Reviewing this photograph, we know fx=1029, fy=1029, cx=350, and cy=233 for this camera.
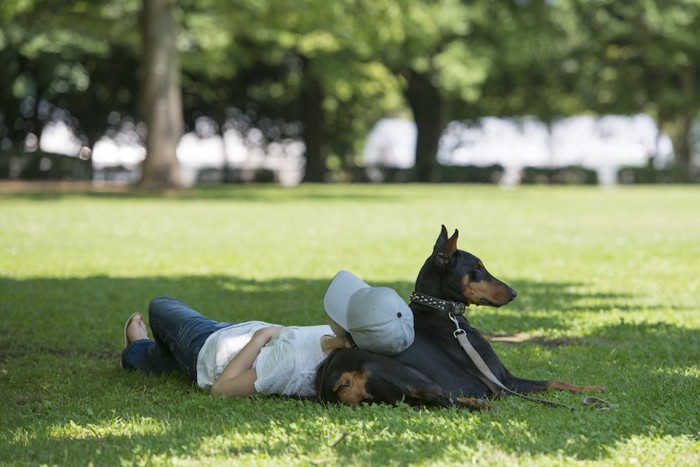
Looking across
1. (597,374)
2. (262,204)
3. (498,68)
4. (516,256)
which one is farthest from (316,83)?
(597,374)

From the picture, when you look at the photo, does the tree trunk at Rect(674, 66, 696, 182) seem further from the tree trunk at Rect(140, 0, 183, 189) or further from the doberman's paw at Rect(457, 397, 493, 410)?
the doberman's paw at Rect(457, 397, 493, 410)

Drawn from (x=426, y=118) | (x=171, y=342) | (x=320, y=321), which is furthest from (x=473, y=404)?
(x=426, y=118)

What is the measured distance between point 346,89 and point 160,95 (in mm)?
13291

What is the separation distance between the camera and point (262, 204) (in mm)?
27141

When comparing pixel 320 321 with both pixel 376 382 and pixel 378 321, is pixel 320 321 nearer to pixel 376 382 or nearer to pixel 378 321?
pixel 376 382

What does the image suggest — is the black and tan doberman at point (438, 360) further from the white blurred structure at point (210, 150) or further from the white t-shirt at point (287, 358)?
the white blurred structure at point (210, 150)

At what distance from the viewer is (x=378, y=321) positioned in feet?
18.2

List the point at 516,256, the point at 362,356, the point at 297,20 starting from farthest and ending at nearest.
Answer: the point at 297,20 < the point at 516,256 < the point at 362,356

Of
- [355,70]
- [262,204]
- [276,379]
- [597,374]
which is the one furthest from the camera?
[355,70]

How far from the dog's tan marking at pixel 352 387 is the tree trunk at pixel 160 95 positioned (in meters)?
25.0

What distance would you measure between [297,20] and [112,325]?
22914 mm

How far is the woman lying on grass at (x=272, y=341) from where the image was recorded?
5.62 m

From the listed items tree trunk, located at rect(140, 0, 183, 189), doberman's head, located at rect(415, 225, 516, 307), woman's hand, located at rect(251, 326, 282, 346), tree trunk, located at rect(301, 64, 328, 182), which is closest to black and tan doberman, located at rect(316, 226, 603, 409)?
doberman's head, located at rect(415, 225, 516, 307)

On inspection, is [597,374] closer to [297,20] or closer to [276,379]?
[276,379]
